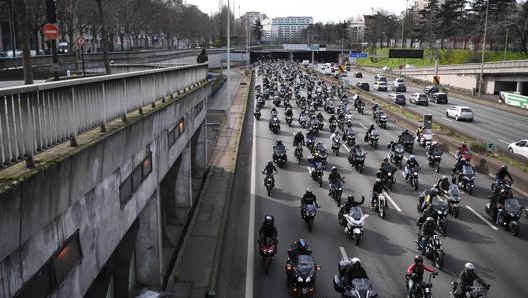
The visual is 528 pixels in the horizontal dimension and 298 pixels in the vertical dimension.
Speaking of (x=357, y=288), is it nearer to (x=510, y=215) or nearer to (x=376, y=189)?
(x=376, y=189)

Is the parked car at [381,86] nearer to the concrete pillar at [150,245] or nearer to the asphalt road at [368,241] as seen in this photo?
the asphalt road at [368,241]

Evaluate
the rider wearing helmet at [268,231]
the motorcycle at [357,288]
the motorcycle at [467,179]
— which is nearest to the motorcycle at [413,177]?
the motorcycle at [467,179]

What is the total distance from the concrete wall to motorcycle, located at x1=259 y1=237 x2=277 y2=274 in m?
3.92

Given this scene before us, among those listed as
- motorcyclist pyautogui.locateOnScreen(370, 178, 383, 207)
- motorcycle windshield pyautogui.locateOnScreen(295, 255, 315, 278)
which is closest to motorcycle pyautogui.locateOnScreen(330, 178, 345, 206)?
motorcyclist pyautogui.locateOnScreen(370, 178, 383, 207)

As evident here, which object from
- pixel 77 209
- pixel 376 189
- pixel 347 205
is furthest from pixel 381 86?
pixel 77 209

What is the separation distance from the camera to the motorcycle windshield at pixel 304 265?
1201 centimetres

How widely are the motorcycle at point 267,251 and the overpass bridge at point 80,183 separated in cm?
277

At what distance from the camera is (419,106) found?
53.9 m

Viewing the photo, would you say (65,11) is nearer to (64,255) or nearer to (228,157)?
(228,157)

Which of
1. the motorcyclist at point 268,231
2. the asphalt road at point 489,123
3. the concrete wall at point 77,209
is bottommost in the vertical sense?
the asphalt road at point 489,123

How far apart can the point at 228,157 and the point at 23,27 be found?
657 inches

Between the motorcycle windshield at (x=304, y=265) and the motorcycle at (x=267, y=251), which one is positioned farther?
the motorcycle at (x=267, y=251)

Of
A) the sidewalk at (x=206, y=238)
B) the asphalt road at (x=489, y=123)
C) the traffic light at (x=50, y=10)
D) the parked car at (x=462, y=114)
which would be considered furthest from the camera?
the parked car at (x=462, y=114)

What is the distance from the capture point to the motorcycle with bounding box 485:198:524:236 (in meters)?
16.4
